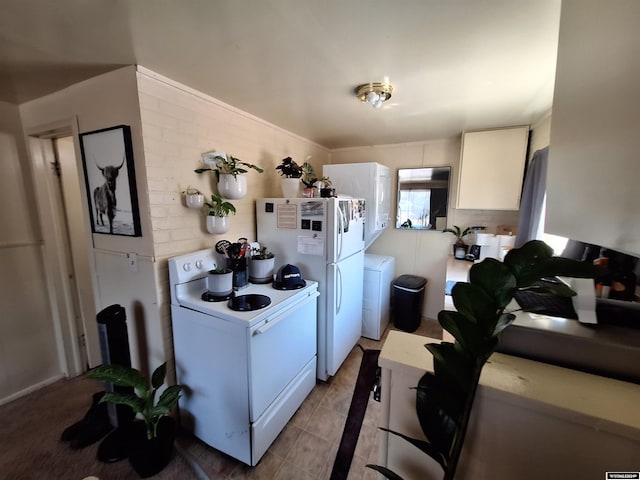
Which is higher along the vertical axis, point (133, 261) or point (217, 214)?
point (217, 214)

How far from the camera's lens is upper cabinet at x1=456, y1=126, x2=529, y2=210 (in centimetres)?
234

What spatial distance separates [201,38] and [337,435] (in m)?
2.41

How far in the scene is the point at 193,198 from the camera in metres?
1.63

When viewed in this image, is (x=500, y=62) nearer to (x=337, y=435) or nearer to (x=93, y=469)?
(x=337, y=435)

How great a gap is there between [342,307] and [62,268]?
2381mm

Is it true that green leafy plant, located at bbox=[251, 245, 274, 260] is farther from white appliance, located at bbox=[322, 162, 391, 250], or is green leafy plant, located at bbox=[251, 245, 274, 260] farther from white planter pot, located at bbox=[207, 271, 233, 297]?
white appliance, located at bbox=[322, 162, 391, 250]

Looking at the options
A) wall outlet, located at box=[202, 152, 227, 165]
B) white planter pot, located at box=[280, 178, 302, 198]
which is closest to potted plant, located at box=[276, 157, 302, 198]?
white planter pot, located at box=[280, 178, 302, 198]

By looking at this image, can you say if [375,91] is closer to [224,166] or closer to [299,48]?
[299,48]

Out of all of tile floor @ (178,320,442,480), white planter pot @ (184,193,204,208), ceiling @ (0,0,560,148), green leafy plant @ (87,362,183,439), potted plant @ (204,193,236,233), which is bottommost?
tile floor @ (178,320,442,480)

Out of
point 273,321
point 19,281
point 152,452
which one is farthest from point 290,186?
point 19,281

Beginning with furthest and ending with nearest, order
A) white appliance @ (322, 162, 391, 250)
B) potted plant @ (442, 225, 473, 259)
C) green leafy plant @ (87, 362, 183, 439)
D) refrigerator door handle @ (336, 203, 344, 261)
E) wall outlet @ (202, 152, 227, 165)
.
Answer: potted plant @ (442, 225, 473, 259), white appliance @ (322, 162, 391, 250), refrigerator door handle @ (336, 203, 344, 261), wall outlet @ (202, 152, 227, 165), green leafy plant @ (87, 362, 183, 439)

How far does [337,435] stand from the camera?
5.48ft

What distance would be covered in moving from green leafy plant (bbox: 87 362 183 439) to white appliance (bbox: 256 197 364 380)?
3.67ft

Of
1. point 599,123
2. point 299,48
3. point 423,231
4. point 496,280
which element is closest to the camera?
point 496,280
